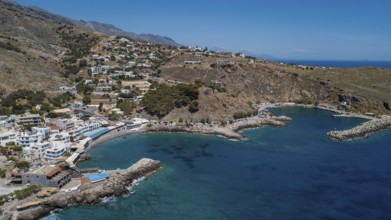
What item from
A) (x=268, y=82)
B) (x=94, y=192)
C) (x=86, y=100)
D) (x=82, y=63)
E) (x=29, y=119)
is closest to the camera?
(x=94, y=192)

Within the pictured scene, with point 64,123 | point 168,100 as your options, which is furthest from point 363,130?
point 64,123

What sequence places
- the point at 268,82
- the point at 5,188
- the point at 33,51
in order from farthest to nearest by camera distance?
the point at 268,82
the point at 33,51
the point at 5,188

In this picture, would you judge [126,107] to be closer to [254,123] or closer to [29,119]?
[29,119]

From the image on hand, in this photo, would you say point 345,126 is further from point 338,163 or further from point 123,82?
point 123,82

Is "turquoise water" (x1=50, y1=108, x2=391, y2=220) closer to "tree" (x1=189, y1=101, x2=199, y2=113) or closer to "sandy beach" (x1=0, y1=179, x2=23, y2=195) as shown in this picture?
"sandy beach" (x1=0, y1=179, x2=23, y2=195)

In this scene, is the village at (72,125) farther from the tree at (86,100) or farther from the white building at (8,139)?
the tree at (86,100)
